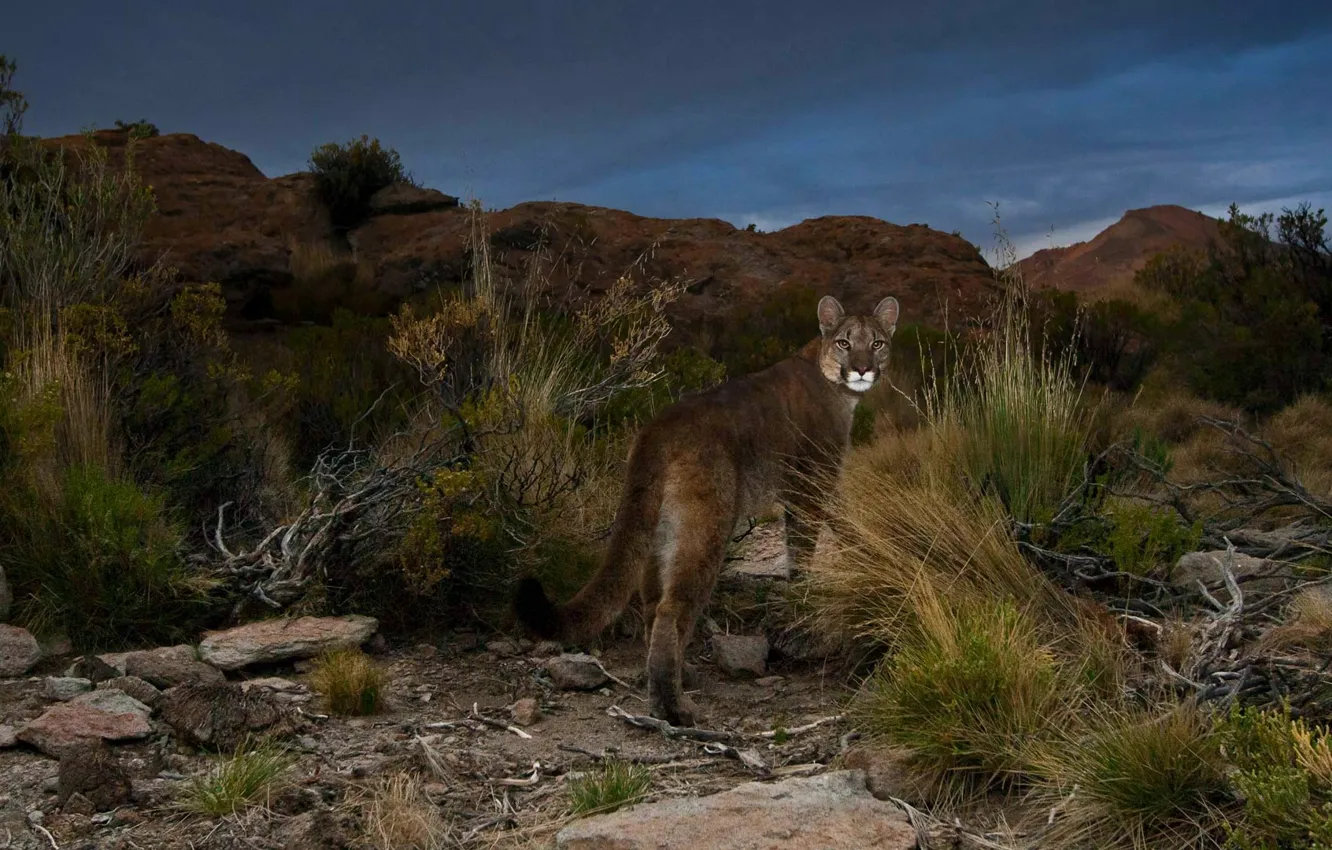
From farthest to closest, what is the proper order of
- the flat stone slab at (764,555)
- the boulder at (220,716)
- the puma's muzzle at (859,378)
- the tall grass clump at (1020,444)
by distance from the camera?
1. the flat stone slab at (764,555)
2. the puma's muzzle at (859,378)
3. the tall grass clump at (1020,444)
4. the boulder at (220,716)

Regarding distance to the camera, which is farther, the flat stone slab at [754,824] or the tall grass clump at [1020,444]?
the tall grass clump at [1020,444]

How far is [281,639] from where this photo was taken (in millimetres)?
6258

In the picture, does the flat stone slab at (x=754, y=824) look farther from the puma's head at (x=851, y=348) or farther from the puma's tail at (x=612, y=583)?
the puma's head at (x=851, y=348)

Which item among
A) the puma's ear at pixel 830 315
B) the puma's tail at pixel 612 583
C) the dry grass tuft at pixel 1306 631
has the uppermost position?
the puma's ear at pixel 830 315

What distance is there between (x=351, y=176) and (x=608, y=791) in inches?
776

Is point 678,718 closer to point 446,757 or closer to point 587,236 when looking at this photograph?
point 446,757

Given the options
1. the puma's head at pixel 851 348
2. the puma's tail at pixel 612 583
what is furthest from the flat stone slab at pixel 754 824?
the puma's head at pixel 851 348

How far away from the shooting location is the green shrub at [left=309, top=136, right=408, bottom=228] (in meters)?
21.8

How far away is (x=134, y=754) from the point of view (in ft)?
16.4

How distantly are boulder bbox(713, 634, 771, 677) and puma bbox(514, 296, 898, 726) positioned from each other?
0.59 m

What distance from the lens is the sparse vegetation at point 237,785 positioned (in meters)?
4.48

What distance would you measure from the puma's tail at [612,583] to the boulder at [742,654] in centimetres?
89

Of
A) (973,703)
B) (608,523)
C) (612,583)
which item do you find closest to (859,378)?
(608,523)

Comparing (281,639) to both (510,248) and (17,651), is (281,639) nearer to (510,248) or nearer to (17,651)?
(17,651)
